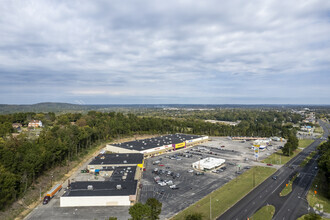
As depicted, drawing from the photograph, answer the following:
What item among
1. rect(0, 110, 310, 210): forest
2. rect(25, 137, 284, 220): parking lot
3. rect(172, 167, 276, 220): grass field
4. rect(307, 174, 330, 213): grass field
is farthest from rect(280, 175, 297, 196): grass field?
rect(0, 110, 310, 210): forest

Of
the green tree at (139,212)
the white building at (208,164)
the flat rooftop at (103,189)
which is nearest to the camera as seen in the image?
the green tree at (139,212)

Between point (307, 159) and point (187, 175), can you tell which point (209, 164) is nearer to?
point (187, 175)

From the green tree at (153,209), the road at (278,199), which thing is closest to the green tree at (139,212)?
the green tree at (153,209)

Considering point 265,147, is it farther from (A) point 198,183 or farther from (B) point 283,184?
(A) point 198,183

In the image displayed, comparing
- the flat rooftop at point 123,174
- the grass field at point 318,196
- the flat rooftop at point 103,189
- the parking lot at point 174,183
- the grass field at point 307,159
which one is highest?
the flat rooftop at point 103,189

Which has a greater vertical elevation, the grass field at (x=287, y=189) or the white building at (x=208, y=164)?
the white building at (x=208, y=164)

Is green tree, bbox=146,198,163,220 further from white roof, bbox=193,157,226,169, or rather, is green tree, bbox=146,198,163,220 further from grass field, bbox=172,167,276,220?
white roof, bbox=193,157,226,169

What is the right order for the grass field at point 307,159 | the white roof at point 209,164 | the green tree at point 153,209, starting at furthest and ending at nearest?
1. the grass field at point 307,159
2. the white roof at point 209,164
3. the green tree at point 153,209

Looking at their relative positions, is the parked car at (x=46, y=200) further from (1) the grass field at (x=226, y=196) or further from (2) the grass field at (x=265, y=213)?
(2) the grass field at (x=265, y=213)
